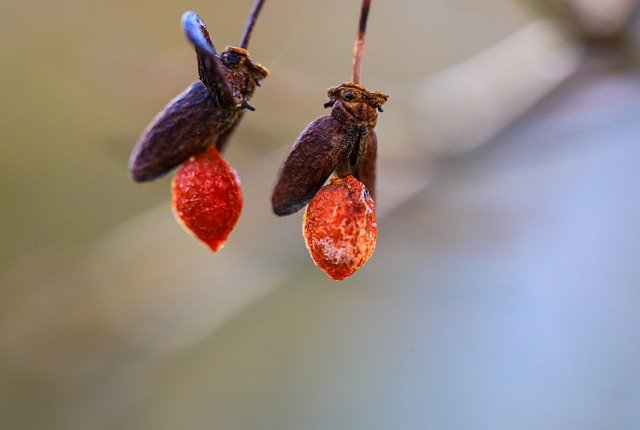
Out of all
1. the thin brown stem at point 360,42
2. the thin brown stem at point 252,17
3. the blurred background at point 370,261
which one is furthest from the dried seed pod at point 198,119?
the blurred background at point 370,261

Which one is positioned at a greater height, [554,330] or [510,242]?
[510,242]

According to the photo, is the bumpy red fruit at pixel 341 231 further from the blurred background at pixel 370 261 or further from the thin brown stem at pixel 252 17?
the blurred background at pixel 370 261

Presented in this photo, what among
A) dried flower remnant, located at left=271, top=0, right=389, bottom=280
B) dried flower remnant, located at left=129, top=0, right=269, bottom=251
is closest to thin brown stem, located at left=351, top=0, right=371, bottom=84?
dried flower remnant, located at left=271, top=0, right=389, bottom=280

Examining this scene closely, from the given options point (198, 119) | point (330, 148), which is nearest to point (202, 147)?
A: point (198, 119)

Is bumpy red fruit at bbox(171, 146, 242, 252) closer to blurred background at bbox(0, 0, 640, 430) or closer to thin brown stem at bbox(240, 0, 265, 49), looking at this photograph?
thin brown stem at bbox(240, 0, 265, 49)

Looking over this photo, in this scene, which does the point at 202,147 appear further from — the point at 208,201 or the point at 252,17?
the point at 252,17

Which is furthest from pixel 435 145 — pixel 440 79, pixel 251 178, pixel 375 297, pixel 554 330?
pixel 375 297

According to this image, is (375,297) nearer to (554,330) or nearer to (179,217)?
(554,330)
